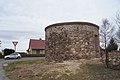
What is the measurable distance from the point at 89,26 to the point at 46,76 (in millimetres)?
8331

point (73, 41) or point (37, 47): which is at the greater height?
point (73, 41)

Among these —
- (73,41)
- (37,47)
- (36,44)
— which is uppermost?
(36,44)

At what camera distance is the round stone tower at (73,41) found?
1767 centimetres

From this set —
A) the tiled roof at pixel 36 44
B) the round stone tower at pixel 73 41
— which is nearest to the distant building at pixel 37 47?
the tiled roof at pixel 36 44

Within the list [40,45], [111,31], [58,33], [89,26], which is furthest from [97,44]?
[40,45]

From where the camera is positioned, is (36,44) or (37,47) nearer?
(37,47)

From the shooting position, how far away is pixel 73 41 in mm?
17656

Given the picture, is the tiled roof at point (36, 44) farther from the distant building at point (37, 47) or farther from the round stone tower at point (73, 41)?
the round stone tower at point (73, 41)

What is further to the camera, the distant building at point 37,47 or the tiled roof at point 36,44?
the tiled roof at point 36,44

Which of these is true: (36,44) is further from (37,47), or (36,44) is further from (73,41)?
(73,41)

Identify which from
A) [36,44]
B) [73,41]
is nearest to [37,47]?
[36,44]

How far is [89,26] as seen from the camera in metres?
18.3

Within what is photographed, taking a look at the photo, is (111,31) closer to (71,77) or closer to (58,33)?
(58,33)

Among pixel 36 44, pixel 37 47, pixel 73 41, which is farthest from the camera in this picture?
pixel 36 44
